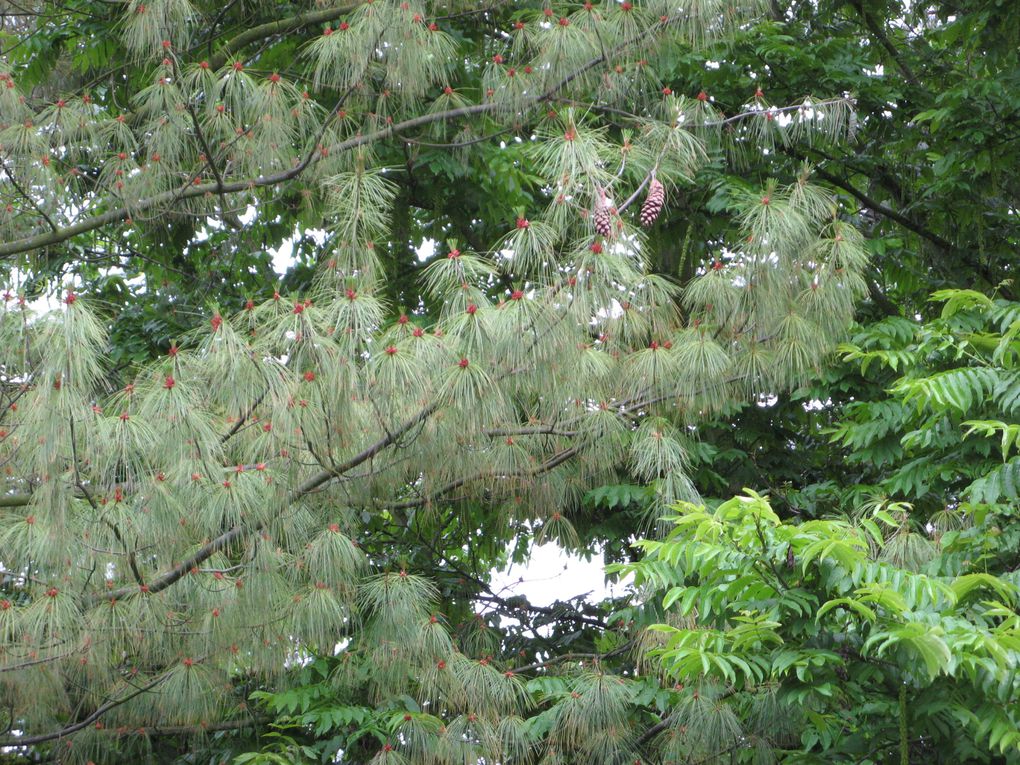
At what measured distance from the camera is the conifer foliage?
399 cm

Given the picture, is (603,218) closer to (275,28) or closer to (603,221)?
(603,221)

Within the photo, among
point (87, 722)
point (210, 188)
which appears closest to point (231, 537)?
Result: point (87, 722)

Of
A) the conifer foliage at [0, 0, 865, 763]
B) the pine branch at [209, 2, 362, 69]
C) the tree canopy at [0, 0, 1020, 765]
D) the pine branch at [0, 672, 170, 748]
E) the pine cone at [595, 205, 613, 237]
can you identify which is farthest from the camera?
the pine branch at [209, 2, 362, 69]

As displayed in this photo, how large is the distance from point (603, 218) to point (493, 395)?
67 cm

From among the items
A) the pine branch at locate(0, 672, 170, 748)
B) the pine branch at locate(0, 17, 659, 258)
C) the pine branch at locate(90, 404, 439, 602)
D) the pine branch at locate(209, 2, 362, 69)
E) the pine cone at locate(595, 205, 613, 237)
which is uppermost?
the pine branch at locate(209, 2, 362, 69)

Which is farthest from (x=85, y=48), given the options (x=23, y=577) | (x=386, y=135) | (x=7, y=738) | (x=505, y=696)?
(x=505, y=696)

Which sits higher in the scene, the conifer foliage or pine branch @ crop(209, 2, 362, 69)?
pine branch @ crop(209, 2, 362, 69)

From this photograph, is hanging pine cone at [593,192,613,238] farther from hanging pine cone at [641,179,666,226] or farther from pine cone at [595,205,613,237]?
hanging pine cone at [641,179,666,226]

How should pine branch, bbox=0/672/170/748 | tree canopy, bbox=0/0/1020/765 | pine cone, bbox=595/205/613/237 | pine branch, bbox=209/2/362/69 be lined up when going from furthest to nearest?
pine branch, bbox=209/2/362/69 → pine branch, bbox=0/672/170/748 → pine cone, bbox=595/205/613/237 → tree canopy, bbox=0/0/1020/765

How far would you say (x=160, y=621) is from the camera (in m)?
4.34

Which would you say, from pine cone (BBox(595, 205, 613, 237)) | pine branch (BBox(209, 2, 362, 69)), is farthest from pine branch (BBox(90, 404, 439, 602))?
pine branch (BBox(209, 2, 362, 69))

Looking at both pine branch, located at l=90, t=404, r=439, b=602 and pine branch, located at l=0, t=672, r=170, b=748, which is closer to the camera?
pine branch, located at l=90, t=404, r=439, b=602

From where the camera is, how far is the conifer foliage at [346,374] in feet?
13.1

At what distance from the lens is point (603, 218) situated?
4.12m
